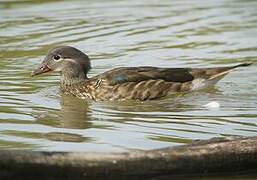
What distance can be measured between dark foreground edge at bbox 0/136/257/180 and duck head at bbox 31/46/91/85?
5.07m

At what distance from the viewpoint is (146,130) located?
29.8 ft

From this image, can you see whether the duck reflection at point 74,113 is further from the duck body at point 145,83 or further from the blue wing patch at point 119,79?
the blue wing patch at point 119,79

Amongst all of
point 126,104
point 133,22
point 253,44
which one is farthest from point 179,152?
point 133,22

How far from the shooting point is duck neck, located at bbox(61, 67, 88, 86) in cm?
1205

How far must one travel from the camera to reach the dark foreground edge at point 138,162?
647 centimetres

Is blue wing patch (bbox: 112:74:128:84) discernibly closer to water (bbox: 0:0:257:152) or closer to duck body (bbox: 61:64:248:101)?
duck body (bbox: 61:64:248:101)

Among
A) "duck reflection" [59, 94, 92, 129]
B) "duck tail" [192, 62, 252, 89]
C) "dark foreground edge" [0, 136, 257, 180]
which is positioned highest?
"dark foreground edge" [0, 136, 257, 180]

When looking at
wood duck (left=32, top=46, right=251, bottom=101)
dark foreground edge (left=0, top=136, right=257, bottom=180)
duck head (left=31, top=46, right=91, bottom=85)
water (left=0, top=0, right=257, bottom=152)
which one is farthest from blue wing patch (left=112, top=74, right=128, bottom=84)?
dark foreground edge (left=0, top=136, right=257, bottom=180)

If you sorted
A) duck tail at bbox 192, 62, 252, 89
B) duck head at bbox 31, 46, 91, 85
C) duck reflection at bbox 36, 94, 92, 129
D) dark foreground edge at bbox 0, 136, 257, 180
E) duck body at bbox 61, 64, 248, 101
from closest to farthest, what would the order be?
dark foreground edge at bbox 0, 136, 257, 180, duck reflection at bbox 36, 94, 92, 129, duck body at bbox 61, 64, 248, 101, duck tail at bbox 192, 62, 252, 89, duck head at bbox 31, 46, 91, 85

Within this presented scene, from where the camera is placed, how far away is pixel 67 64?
12.1m

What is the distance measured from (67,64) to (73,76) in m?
0.17

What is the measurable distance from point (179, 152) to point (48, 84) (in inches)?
229

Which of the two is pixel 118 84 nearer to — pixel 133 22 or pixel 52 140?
pixel 52 140

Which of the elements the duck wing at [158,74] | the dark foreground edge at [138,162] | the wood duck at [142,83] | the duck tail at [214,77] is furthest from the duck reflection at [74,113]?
the dark foreground edge at [138,162]
